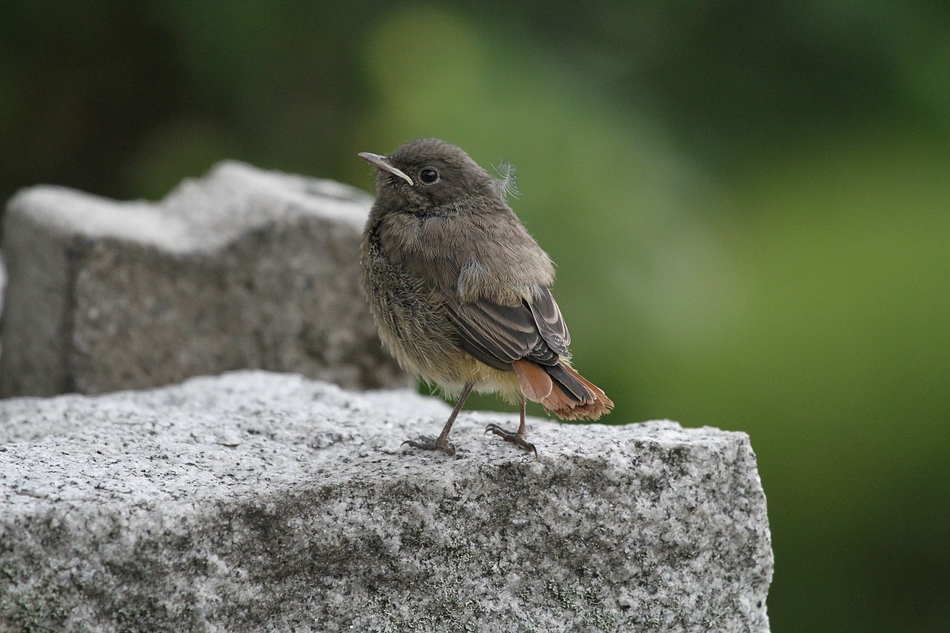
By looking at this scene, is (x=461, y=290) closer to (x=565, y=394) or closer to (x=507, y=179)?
(x=565, y=394)

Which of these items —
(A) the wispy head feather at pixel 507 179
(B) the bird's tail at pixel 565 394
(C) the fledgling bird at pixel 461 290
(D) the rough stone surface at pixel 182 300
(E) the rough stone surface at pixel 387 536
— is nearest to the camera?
(E) the rough stone surface at pixel 387 536

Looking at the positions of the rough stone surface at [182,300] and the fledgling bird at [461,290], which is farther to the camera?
the rough stone surface at [182,300]

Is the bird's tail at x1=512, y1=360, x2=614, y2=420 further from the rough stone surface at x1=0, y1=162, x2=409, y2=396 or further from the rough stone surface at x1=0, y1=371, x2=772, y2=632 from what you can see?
the rough stone surface at x1=0, y1=162, x2=409, y2=396

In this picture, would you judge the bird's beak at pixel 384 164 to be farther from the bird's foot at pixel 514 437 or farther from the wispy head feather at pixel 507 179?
the bird's foot at pixel 514 437

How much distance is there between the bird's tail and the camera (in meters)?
2.77

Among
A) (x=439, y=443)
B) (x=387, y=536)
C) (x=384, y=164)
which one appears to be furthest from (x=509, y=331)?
(x=384, y=164)

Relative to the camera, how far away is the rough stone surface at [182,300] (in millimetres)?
4496

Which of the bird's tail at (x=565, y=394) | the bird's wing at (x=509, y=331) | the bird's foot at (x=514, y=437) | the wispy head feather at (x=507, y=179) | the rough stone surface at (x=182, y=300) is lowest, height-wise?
the rough stone surface at (x=182, y=300)

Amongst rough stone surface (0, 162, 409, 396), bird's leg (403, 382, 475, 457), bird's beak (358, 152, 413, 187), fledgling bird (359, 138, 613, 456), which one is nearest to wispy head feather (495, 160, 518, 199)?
fledgling bird (359, 138, 613, 456)

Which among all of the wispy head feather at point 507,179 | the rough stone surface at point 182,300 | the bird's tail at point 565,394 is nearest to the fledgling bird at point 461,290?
the bird's tail at point 565,394

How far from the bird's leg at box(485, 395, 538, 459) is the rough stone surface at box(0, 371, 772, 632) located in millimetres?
34

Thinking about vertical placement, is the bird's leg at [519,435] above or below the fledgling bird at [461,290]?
below

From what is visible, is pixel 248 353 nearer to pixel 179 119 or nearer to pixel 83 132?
pixel 179 119

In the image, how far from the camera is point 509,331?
297 cm
